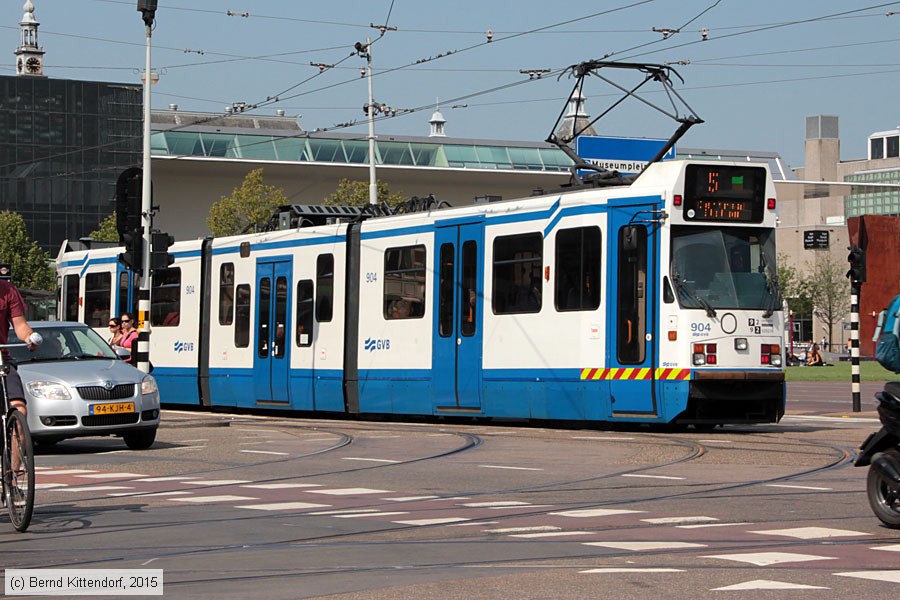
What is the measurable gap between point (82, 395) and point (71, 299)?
16.7m

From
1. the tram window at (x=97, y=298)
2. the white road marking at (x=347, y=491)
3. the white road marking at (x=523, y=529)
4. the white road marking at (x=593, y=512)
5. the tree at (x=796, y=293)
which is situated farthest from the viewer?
the tree at (x=796, y=293)

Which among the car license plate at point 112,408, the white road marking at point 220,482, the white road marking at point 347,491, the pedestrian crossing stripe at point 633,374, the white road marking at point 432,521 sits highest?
the pedestrian crossing stripe at point 633,374

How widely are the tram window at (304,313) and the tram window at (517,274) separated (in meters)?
4.99

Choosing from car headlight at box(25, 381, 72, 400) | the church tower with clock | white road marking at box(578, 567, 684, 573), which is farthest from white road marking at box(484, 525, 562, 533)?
the church tower with clock

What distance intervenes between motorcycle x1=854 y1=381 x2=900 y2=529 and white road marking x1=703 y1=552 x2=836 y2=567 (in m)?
1.37

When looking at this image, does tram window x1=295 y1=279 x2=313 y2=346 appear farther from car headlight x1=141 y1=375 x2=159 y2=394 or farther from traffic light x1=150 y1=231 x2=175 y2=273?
car headlight x1=141 y1=375 x2=159 y2=394

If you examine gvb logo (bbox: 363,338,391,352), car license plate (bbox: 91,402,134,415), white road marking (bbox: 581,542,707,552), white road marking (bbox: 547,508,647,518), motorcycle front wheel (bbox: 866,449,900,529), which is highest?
gvb logo (bbox: 363,338,391,352)

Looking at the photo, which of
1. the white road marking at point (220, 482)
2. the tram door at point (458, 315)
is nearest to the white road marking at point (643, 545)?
the white road marking at point (220, 482)

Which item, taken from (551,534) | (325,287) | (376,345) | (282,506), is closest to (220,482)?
(282,506)

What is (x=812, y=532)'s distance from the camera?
9.42 metres

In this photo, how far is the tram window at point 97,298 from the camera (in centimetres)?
3158

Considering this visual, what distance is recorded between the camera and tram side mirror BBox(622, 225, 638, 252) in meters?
19.0

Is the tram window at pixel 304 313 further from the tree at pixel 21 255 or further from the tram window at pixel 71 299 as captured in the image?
the tree at pixel 21 255

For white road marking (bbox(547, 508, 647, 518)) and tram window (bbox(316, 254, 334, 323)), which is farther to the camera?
tram window (bbox(316, 254, 334, 323))
